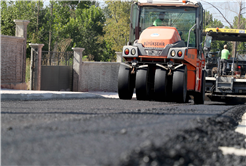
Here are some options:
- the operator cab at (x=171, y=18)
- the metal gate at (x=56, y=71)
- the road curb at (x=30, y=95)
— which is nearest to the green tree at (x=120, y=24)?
the metal gate at (x=56, y=71)

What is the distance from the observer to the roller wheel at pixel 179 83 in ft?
29.7

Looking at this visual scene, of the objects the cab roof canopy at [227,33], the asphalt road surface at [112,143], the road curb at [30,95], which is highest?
the cab roof canopy at [227,33]

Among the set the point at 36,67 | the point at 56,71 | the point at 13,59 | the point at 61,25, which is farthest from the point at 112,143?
the point at 61,25

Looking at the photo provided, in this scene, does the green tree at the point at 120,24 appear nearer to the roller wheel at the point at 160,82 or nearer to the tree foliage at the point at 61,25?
the tree foliage at the point at 61,25

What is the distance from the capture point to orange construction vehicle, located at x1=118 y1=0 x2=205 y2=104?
361 inches

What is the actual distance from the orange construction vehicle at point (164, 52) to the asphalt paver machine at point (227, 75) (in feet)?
6.40

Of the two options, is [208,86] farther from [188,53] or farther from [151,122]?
[151,122]

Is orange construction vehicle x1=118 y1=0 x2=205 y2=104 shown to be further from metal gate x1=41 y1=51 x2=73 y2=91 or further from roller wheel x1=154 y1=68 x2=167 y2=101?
metal gate x1=41 y1=51 x2=73 y2=91

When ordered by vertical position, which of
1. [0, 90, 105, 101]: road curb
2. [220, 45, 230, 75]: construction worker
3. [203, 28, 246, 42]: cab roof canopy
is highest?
[203, 28, 246, 42]: cab roof canopy

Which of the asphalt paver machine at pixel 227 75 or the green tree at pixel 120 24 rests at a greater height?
the green tree at pixel 120 24

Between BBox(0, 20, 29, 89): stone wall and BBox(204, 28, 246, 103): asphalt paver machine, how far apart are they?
24.5ft

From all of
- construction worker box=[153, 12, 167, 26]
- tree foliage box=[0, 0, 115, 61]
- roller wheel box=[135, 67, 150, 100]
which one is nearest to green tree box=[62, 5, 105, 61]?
tree foliage box=[0, 0, 115, 61]

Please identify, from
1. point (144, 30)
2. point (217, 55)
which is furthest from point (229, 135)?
point (217, 55)

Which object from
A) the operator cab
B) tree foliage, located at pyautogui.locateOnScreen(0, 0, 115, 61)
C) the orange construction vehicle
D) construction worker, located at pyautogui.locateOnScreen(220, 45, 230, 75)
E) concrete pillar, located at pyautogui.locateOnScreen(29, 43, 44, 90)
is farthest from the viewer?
tree foliage, located at pyautogui.locateOnScreen(0, 0, 115, 61)
